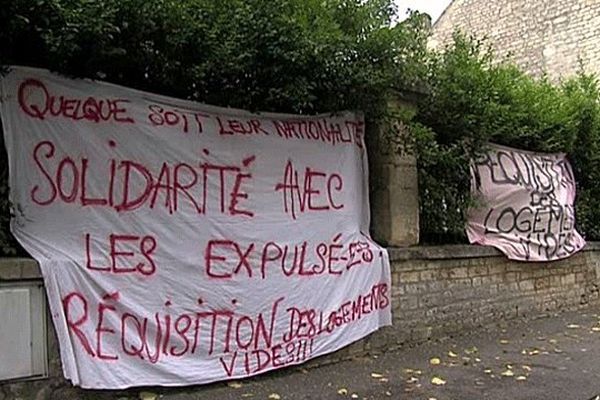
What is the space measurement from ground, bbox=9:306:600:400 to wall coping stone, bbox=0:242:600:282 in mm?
824

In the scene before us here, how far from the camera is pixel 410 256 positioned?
6.52 m

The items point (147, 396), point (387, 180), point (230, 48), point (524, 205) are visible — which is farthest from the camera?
point (524, 205)

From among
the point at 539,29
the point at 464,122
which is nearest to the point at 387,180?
the point at 464,122

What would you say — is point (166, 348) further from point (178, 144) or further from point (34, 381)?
point (178, 144)

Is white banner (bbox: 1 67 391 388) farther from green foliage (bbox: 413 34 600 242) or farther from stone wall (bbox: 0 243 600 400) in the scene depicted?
green foliage (bbox: 413 34 600 242)

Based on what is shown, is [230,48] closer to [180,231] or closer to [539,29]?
[180,231]

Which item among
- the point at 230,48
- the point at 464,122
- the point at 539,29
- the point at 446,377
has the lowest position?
the point at 446,377

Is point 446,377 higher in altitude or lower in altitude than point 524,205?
lower

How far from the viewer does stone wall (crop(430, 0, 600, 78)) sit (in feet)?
54.3

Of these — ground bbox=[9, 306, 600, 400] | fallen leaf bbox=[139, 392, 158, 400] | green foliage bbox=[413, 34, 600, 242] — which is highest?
green foliage bbox=[413, 34, 600, 242]

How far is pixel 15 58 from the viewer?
4.22 meters

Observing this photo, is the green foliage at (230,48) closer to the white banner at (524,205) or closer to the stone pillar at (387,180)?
the stone pillar at (387,180)

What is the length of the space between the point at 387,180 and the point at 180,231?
8.10ft

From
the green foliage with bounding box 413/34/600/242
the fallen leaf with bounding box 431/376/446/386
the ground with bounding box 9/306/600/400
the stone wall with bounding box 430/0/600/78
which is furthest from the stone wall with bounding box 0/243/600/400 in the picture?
the stone wall with bounding box 430/0/600/78
